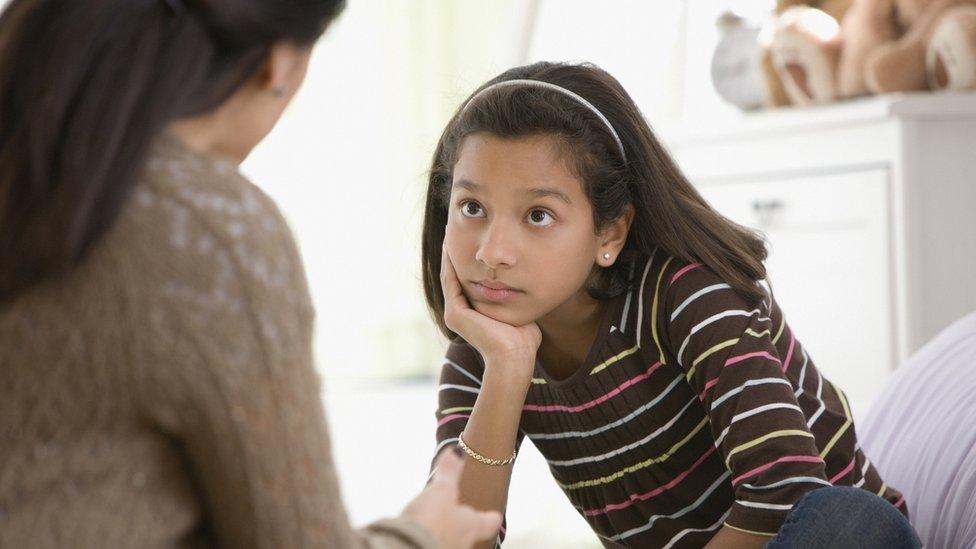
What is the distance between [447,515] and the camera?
2.74ft

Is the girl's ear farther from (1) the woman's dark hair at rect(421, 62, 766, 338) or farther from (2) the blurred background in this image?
(2) the blurred background

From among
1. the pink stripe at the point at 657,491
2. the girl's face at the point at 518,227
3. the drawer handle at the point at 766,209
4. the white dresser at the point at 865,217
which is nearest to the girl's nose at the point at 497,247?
the girl's face at the point at 518,227

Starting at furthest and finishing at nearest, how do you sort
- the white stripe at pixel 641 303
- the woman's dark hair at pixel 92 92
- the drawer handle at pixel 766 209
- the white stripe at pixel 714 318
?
the drawer handle at pixel 766 209 < the white stripe at pixel 641 303 < the white stripe at pixel 714 318 < the woman's dark hair at pixel 92 92

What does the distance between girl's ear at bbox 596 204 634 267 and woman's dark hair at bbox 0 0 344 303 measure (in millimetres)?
643

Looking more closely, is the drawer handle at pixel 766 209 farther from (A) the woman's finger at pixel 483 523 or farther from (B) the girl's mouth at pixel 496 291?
(A) the woman's finger at pixel 483 523

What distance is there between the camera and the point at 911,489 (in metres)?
1.41

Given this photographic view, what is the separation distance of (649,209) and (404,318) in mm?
3088

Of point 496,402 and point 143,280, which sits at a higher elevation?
point 143,280

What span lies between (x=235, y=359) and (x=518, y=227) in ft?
2.01

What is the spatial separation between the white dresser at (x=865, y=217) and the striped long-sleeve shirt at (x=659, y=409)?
105 cm

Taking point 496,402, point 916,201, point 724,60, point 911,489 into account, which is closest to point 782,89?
point 724,60

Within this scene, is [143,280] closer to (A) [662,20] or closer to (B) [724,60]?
(B) [724,60]

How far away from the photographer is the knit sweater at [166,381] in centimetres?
65

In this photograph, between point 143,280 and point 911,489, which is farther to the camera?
point 911,489
